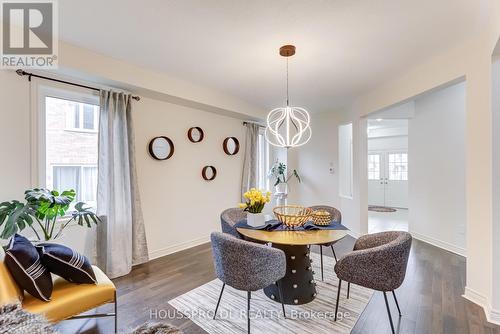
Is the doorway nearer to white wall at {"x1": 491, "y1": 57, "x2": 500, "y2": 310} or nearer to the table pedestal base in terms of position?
white wall at {"x1": 491, "y1": 57, "x2": 500, "y2": 310}

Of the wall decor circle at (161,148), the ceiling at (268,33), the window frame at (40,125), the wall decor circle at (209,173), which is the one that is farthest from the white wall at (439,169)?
the window frame at (40,125)

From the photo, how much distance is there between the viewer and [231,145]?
15.5ft

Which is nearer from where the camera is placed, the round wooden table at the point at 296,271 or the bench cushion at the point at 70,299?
the bench cushion at the point at 70,299

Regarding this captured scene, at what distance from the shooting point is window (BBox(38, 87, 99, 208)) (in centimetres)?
265

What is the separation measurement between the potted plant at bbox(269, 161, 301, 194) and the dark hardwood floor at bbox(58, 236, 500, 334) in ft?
8.72

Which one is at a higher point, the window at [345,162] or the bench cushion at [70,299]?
the window at [345,162]

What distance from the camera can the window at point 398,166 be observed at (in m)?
7.70

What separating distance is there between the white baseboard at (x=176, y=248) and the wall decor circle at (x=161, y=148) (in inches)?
54.3

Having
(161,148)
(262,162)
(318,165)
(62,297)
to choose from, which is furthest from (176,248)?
(318,165)

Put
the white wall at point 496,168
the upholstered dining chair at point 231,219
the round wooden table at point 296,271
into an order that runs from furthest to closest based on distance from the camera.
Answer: the upholstered dining chair at point 231,219 < the round wooden table at point 296,271 < the white wall at point 496,168

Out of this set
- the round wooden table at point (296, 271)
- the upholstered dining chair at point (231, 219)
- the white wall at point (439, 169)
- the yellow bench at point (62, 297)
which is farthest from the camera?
the white wall at point (439, 169)

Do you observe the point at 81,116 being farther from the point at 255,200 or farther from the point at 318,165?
the point at 318,165

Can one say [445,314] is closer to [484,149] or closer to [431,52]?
[484,149]

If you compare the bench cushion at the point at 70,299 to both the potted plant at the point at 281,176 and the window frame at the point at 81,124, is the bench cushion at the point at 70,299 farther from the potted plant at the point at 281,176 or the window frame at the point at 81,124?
the potted plant at the point at 281,176
